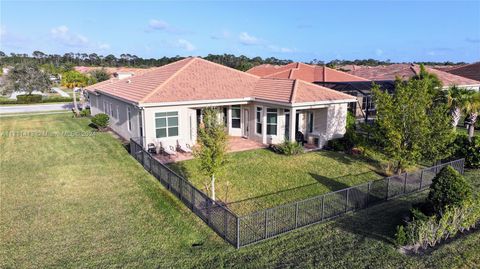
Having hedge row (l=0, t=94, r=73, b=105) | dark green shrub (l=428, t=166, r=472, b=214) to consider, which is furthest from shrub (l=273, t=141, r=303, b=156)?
hedge row (l=0, t=94, r=73, b=105)

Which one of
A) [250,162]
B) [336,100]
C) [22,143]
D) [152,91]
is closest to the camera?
[250,162]

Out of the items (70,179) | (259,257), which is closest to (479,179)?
(259,257)

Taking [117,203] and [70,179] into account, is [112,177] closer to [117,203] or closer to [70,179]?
[70,179]

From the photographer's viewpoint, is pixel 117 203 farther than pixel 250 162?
No

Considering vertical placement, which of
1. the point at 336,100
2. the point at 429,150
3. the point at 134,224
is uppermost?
the point at 336,100

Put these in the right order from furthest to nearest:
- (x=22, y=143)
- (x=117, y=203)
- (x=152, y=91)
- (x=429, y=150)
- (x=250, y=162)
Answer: (x=22, y=143), (x=152, y=91), (x=250, y=162), (x=429, y=150), (x=117, y=203)

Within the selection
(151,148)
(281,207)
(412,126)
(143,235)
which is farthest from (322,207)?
(151,148)

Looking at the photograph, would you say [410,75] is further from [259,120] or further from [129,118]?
[129,118]

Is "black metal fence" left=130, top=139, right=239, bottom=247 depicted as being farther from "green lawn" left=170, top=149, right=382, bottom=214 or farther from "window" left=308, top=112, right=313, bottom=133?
"window" left=308, top=112, right=313, bottom=133
